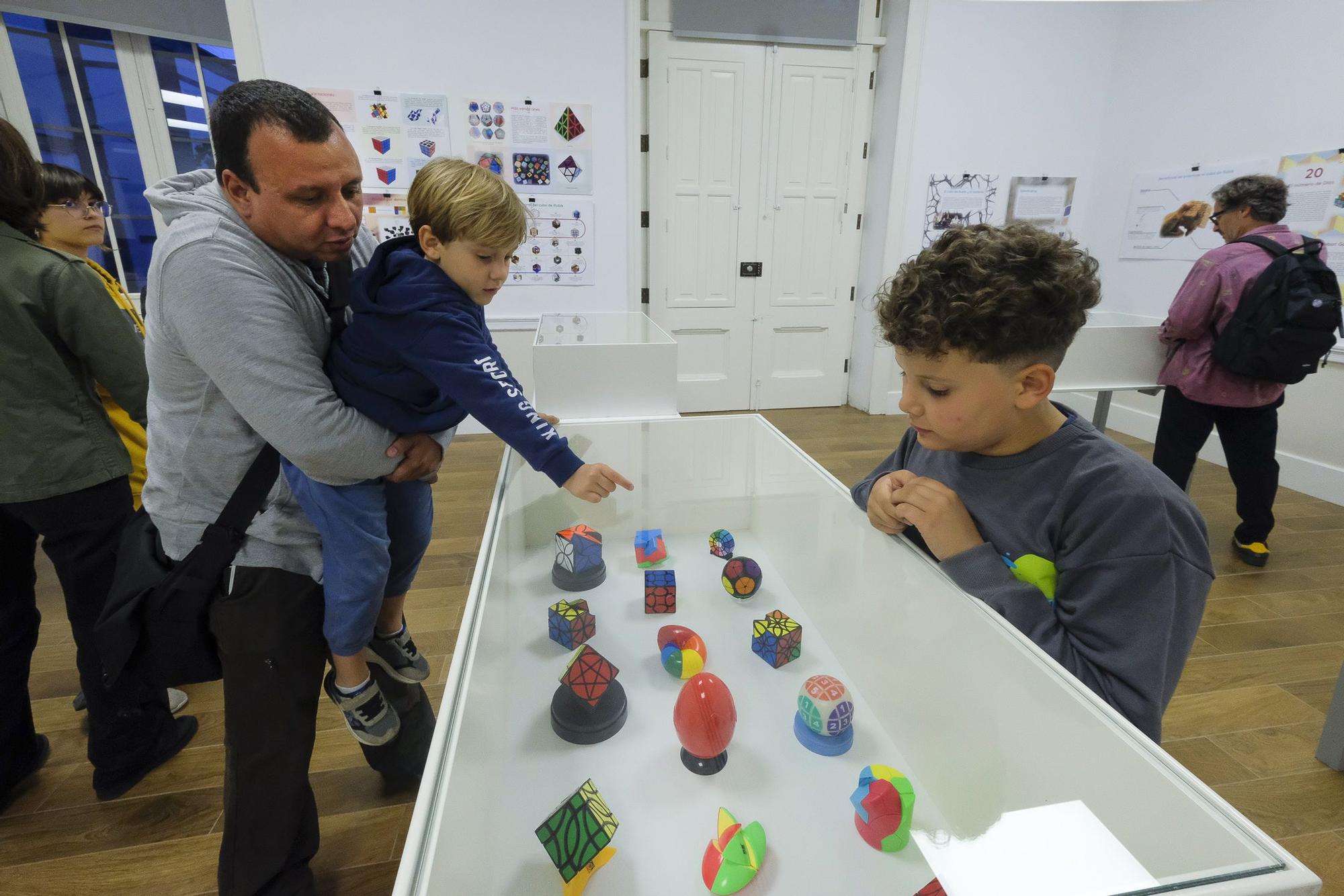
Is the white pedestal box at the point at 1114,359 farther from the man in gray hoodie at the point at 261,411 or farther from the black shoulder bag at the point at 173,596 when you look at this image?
the black shoulder bag at the point at 173,596

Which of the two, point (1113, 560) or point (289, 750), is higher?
point (1113, 560)

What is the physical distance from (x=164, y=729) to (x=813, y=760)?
5.96 ft

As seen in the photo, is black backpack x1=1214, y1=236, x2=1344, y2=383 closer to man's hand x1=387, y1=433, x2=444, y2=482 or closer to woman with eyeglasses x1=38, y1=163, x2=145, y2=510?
man's hand x1=387, y1=433, x2=444, y2=482

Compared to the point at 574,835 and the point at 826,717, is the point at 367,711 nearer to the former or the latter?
the point at 574,835

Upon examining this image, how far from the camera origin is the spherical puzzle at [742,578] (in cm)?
154

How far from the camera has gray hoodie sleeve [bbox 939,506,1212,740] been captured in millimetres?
790

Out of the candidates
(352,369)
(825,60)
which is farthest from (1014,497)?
(825,60)

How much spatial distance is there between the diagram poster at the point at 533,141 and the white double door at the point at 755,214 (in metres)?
0.60

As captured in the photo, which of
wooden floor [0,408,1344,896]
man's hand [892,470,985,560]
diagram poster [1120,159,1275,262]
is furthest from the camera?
diagram poster [1120,159,1275,262]

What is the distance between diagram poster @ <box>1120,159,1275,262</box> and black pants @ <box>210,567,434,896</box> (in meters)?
5.31

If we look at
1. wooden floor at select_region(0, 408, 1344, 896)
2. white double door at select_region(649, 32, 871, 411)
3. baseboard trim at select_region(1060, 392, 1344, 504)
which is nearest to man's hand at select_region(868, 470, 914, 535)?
wooden floor at select_region(0, 408, 1344, 896)

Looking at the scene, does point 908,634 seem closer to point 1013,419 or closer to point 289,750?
point 1013,419

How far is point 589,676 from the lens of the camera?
1125 mm

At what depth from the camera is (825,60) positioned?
468 centimetres
